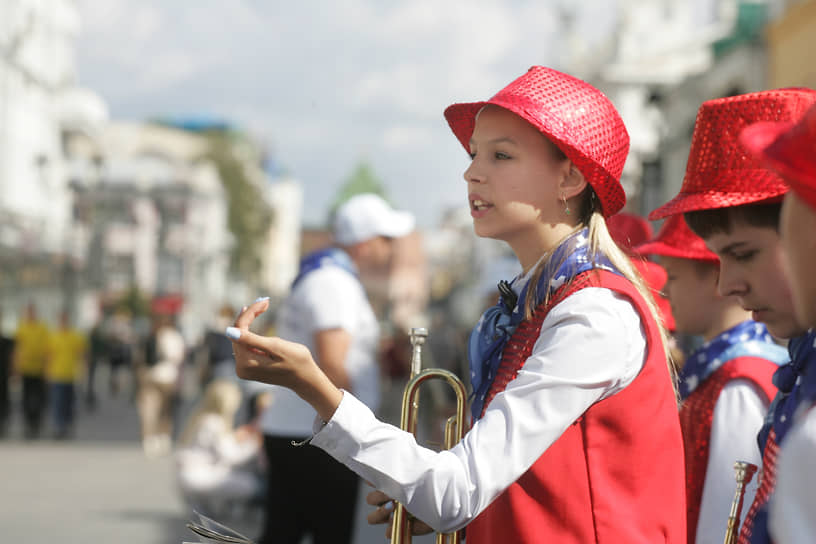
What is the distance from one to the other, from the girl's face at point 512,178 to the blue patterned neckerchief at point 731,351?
35.8 inches

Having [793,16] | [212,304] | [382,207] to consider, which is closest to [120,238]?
[212,304]

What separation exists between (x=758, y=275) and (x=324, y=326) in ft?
8.97

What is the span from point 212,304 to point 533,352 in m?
85.8

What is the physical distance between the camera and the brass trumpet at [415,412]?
2.14 m

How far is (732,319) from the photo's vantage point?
10.2 ft

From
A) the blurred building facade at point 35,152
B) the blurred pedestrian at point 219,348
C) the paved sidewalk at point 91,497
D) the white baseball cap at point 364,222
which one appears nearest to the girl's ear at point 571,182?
the white baseball cap at point 364,222

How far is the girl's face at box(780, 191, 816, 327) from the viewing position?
129cm

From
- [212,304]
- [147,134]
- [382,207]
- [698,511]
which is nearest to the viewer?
[698,511]

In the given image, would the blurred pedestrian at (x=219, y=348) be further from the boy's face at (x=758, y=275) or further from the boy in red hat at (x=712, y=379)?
the boy's face at (x=758, y=275)

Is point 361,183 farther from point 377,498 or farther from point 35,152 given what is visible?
point 377,498

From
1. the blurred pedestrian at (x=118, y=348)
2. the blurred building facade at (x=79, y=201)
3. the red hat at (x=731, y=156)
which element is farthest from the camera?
the blurred building facade at (x=79, y=201)

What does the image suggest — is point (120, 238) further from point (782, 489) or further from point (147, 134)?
point (782, 489)

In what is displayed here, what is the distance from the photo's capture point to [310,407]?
177 inches

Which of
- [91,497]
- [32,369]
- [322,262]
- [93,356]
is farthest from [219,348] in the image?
[322,262]
